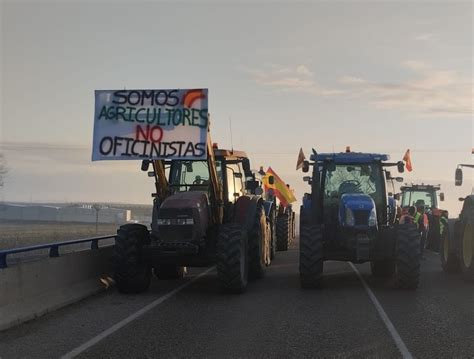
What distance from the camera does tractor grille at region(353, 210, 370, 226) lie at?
39.0ft

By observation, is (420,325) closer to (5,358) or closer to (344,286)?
(344,286)

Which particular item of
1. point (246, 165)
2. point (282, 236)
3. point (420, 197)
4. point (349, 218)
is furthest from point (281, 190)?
point (349, 218)

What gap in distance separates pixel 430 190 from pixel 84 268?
1891 centimetres

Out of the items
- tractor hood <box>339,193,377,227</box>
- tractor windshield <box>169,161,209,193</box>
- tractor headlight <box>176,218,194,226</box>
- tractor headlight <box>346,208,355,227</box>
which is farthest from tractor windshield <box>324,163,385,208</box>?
tractor headlight <box>176,218,194,226</box>

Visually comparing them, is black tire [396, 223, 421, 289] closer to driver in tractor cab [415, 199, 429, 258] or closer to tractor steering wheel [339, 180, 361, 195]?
tractor steering wheel [339, 180, 361, 195]

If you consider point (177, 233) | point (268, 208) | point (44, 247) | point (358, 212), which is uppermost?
point (268, 208)

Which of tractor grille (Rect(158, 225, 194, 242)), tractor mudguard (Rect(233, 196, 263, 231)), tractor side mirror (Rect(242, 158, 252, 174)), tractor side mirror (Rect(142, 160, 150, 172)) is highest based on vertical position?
tractor side mirror (Rect(242, 158, 252, 174))

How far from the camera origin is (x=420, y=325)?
27.5ft

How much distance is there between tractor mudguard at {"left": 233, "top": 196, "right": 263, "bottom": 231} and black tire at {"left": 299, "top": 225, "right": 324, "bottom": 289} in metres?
1.63

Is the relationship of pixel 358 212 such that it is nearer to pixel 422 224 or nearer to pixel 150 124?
pixel 150 124

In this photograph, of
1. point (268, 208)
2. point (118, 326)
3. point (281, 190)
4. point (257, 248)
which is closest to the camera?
point (118, 326)

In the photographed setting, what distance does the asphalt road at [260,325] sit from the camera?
6.96 m

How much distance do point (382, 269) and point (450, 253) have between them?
226 cm

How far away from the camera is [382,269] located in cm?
1373
